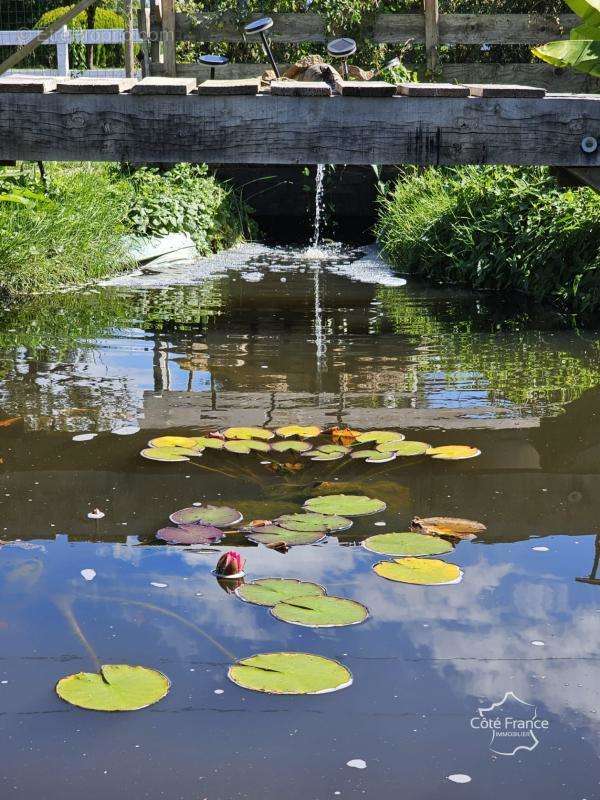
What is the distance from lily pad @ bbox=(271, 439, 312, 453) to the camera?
10.7 feet

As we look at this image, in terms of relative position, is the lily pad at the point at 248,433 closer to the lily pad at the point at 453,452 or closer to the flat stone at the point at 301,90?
the lily pad at the point at 453,452

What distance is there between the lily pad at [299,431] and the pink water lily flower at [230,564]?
103 cm

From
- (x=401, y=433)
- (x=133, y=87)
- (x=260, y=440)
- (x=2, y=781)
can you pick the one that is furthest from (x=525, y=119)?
(x=2, y=781)

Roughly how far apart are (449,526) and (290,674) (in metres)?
0.87

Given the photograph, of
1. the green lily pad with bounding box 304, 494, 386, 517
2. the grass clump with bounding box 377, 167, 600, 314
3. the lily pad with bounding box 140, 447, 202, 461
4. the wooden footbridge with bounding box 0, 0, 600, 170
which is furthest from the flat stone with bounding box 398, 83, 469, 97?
the green lily pad with bounding box 304, 494, 386, 517

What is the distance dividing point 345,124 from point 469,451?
2.28 m

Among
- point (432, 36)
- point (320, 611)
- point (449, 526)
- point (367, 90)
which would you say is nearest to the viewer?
point (320, 611)

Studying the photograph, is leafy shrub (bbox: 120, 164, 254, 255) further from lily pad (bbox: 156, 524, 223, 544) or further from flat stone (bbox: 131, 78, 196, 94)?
lily pad (bbox: 156, 524, 223, 544)

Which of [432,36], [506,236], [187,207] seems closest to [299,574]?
[506,236]

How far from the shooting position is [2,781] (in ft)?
5.39

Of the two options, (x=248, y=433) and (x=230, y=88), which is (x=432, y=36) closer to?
(x=230, y=88)

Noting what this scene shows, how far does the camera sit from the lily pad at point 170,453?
126 inches

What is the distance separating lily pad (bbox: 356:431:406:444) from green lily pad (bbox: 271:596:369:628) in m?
1.13

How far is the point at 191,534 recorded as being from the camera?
2.62 meters
